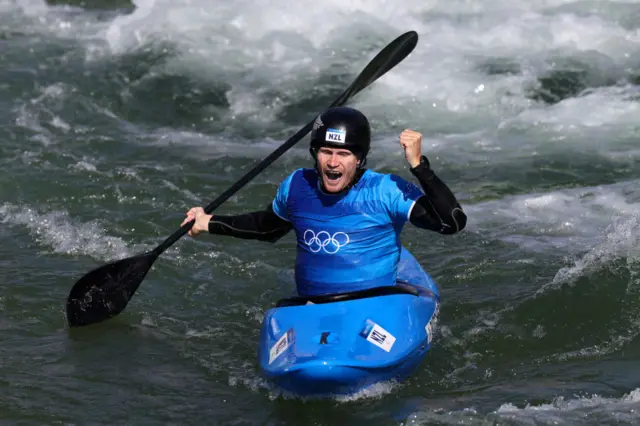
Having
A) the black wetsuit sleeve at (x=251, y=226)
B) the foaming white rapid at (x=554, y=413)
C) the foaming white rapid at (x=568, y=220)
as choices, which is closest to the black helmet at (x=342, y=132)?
the black wetsuit sleeve at (x=251, y=226)

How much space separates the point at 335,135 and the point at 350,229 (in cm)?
50

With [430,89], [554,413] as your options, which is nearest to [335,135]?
[554,413]

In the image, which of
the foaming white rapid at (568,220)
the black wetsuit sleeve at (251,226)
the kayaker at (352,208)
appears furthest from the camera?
the foaming white rapid at (568,220)

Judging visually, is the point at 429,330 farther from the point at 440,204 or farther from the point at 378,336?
the point at 440,204

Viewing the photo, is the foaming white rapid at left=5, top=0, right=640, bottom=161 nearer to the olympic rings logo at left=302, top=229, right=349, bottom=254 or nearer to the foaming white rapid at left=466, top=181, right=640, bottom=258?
the foaming white rapid at left=466, top=181, right=640, bottom=258

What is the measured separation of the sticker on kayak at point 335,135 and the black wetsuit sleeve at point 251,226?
74 cm

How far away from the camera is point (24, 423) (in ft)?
16.5

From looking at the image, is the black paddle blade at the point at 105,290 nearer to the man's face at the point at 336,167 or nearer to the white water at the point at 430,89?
the white water at the point at 430,89

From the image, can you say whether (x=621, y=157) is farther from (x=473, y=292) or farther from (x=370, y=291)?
(x=370, y=291)

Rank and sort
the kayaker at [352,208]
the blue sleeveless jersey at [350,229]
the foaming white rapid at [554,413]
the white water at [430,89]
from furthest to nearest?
1. the white water at [430,89]
2. the blue sleeveless jersey at [350,229]
3. the kayaker at [352,208]
4. the foaming white rapid at [554,413]

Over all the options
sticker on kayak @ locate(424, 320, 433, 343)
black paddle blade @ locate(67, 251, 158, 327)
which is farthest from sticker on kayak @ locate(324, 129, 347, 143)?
black paddle blade @ locate(67, 251, 158, 327)

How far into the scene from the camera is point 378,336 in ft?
16.7

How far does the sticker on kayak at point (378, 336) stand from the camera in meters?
5.06

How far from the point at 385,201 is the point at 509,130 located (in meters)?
4.74
